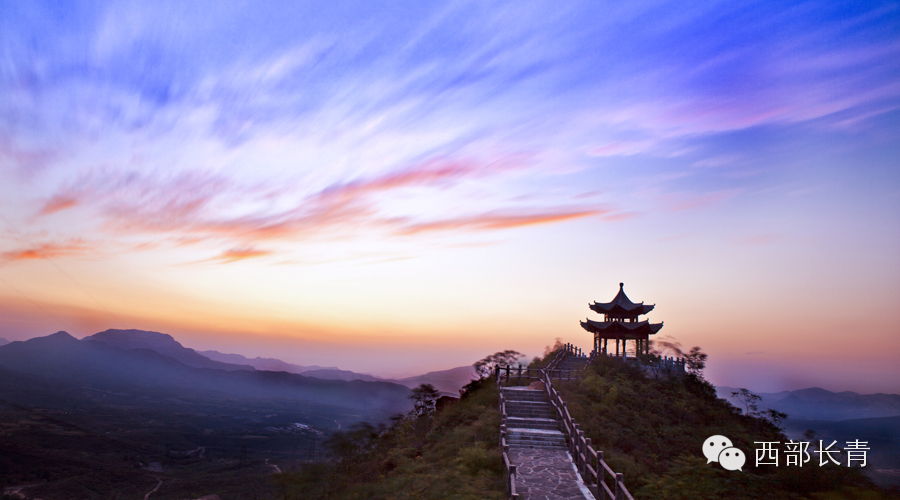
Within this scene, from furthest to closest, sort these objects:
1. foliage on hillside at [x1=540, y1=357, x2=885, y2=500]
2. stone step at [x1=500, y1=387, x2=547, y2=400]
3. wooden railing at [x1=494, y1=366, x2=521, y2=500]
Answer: stone step at [x1=500, y1=387, x2=547, y2=400] → foliage on hillside at [x1=540, y1=357, x2=885, y2=500] → wooden railing at [x1=494, y1=366, x2=521, y2=500]

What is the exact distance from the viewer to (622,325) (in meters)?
32.4

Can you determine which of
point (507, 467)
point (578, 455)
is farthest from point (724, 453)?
point (507, 467)

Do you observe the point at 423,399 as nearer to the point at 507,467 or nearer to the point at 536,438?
the point at 536,438

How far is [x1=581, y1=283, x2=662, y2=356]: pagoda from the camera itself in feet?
106

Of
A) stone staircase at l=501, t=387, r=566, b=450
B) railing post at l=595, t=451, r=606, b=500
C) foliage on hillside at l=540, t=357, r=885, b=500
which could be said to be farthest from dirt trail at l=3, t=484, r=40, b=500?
railing post at l=595, t=451, r=606, b=500

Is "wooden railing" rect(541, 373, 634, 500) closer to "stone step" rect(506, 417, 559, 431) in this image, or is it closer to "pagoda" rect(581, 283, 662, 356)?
"stone step" rect(506, 417, 559, 431)

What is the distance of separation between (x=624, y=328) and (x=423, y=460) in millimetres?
19722

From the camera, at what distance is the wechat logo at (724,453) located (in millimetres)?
17703

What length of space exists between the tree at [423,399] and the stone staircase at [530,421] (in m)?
8.26

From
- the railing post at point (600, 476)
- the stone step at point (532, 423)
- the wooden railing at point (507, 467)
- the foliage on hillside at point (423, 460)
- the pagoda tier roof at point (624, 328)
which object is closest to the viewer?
the wooden railing at point (507, 467)

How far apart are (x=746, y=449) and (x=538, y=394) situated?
965 cm

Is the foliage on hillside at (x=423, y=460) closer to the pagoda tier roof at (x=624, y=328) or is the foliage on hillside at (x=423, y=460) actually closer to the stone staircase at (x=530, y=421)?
the stone staircase at (x=530, y=421)

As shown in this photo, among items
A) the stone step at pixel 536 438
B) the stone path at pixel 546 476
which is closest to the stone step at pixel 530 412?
the stone step at pixel 536 438

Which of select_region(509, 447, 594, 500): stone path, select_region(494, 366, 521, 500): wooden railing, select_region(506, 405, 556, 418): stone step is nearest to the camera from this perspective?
select_region(494, 366, 521, 500): wooden railing
